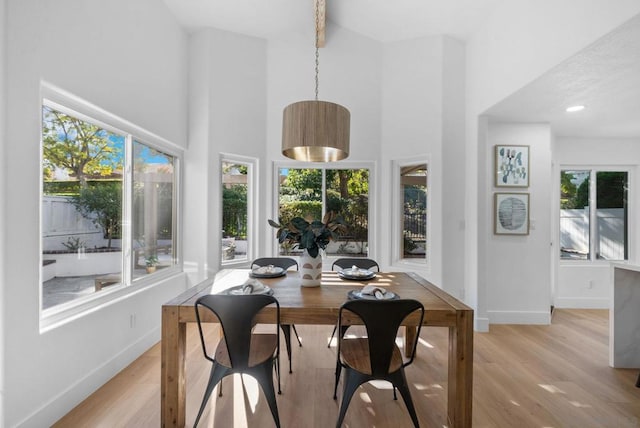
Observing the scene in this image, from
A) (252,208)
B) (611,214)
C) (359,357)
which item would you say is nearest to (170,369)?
(359,357)

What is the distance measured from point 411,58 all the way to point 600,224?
3595mm

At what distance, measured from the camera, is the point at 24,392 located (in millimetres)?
1780

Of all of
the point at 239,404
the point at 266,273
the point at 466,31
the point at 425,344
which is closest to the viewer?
the point at 239,404

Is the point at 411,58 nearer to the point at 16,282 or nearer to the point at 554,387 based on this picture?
the point at 554,387

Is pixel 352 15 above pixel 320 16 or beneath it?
above

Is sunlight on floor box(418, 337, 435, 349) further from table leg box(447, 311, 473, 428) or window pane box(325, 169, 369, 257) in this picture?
window pane box(325, 169, 369, 257)

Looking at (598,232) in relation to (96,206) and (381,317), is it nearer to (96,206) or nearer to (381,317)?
(381,317)

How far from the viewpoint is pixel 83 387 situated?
2.20 metres

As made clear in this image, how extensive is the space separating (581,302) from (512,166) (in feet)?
7.62

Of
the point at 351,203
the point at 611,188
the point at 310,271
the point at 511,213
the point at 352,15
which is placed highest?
the point at 352,15

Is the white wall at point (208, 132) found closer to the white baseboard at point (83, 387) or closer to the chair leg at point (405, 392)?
the white baseboard at point (83, 387)

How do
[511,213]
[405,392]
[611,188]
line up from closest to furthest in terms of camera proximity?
[405,392] → [511,213] → [611,188]

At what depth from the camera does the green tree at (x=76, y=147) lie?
81.2 inches

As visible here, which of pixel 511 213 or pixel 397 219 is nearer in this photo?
pixel 511 213
